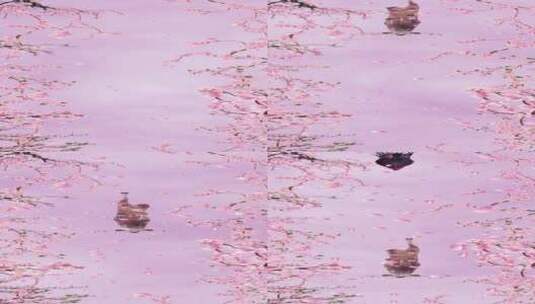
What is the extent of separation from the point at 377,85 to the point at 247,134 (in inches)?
9.7

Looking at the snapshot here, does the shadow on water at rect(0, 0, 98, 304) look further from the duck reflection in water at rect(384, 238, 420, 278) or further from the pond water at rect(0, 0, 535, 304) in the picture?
the duck reflection in water at rect(384, 238, 420, 278)

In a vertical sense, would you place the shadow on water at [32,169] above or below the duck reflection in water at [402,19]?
below

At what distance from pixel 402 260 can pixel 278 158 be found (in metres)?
0.28

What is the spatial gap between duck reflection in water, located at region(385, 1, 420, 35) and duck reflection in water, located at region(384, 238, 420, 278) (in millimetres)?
375

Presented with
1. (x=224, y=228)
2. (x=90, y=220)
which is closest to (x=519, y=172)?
(x=224, y=228)

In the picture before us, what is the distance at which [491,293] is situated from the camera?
2.53m

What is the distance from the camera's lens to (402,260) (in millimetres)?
2541

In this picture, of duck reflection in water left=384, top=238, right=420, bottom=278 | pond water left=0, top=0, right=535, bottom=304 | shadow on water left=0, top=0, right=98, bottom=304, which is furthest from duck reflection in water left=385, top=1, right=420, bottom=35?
shadow on water left=0, top=0, right=98, bottom=304

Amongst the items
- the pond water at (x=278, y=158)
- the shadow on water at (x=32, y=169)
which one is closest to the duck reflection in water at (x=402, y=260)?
the pond water at (x=278, y=158)

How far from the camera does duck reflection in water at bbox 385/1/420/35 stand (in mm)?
2582

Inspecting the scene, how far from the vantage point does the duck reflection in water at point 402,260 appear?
2.54m

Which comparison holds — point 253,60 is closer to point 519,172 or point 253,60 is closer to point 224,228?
point 224,228

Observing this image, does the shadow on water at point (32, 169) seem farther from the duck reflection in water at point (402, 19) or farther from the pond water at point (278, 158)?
the duck reflection in water at point (402, 19)

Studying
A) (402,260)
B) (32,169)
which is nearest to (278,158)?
(402,260)
